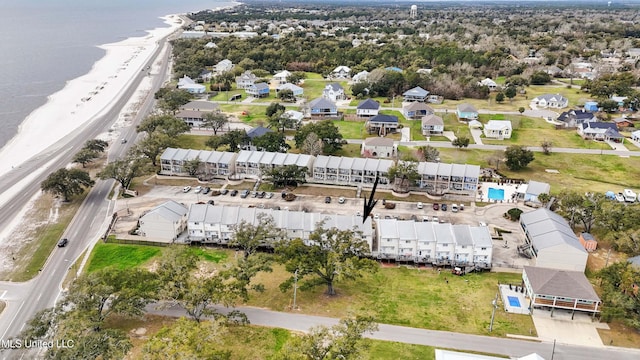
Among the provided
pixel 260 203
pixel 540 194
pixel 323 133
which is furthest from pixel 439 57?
pixel 260 203

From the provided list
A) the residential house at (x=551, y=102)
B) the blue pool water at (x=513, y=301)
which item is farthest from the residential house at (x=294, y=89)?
the blue pool water at (x=513, y=301)

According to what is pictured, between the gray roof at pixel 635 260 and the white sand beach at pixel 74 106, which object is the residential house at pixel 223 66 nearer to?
the white sand beach at pixel 74 106

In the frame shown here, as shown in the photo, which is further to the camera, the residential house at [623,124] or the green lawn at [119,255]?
the residential house at [623,124]

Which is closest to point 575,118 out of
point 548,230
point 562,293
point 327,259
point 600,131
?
point 600,131

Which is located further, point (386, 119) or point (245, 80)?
point (245, 80)

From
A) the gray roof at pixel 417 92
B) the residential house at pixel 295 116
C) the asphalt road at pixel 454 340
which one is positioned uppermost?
the gray roof at pixel 417 92

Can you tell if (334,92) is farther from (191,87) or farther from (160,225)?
(160,225)

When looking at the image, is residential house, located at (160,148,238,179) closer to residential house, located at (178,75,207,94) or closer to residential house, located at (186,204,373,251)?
residential house, located at (186,204,373,251)
